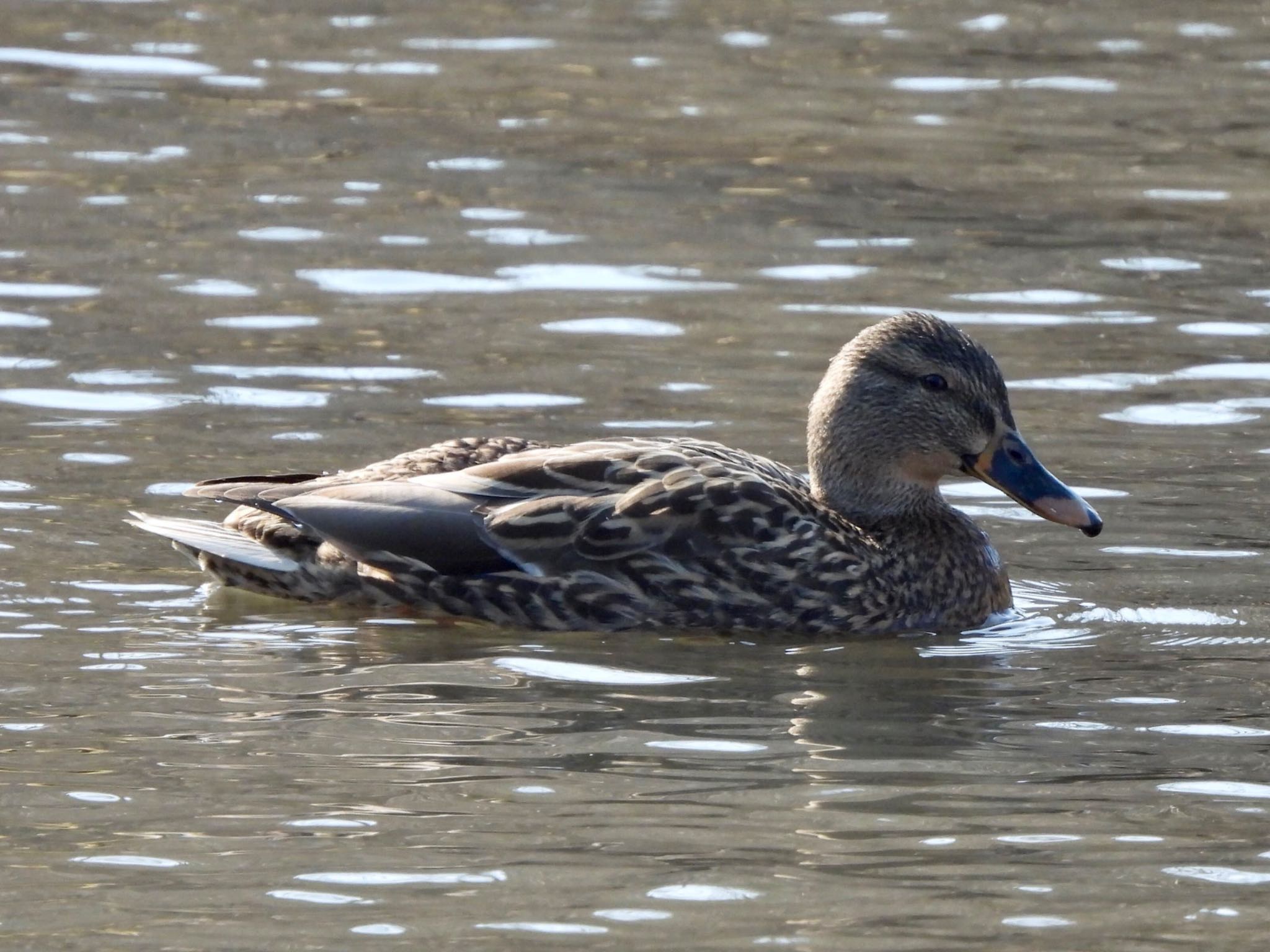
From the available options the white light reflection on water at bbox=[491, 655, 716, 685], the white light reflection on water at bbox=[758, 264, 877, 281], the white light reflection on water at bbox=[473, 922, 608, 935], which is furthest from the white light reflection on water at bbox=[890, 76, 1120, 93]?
the white light reflection on water at bbox=[473, 922, 608, 935]

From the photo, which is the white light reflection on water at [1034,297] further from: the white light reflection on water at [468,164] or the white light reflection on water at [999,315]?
the white light reflection on water at [468,164]

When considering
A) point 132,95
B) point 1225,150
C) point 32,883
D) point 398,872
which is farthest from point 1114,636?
point 132,95

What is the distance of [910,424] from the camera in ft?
28.7

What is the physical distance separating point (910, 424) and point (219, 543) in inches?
92.5

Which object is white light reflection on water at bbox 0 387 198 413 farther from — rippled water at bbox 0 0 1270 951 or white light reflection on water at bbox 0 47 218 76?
white light reflection on water at bbox 0 47 218 76

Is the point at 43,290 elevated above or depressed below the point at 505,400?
above

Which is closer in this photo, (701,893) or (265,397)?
(701,893)

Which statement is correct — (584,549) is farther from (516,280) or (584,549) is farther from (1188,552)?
(516,280)

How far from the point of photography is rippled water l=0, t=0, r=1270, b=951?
581cm

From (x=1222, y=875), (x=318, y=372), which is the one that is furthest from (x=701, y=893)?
(x=318, y=372)

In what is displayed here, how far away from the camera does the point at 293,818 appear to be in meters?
6.09

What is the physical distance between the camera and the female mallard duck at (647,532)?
8.26 meters

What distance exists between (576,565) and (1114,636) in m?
1.72

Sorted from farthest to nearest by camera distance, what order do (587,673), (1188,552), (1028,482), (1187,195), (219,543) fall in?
(1187,195) < (1188,552) < (1028,482) < (219,543) < (587,673)
